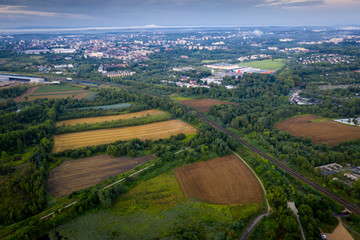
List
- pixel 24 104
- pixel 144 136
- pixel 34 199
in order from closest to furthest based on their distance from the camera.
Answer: pixel 34 199 < pixel 144 136 < pixel 24 104

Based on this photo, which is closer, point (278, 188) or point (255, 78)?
point (278, 188)

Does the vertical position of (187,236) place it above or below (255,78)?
below

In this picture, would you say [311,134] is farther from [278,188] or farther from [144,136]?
[144,136]

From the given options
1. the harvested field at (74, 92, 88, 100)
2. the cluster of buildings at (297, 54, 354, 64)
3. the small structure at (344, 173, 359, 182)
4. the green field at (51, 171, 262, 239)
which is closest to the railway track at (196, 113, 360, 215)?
the small structure at (344, 173, 359, 182)

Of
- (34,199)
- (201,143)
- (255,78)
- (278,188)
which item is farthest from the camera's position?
(255,78)

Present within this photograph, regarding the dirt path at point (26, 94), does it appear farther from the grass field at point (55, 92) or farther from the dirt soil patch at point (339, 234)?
the dirt soil patch at point (339, 234)

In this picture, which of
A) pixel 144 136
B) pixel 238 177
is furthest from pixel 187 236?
pixel 144 136
